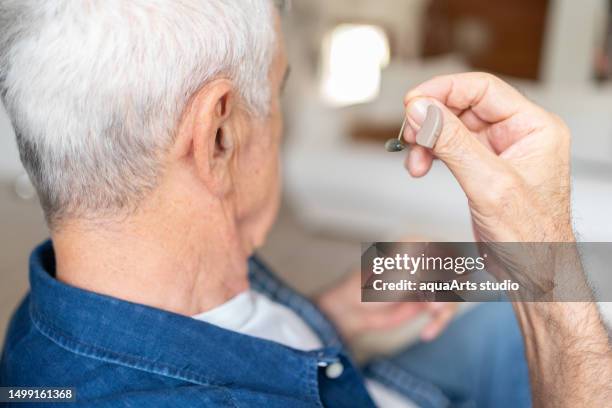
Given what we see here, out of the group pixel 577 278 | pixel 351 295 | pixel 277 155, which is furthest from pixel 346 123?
pixel 577 278

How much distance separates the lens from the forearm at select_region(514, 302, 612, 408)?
68 cm

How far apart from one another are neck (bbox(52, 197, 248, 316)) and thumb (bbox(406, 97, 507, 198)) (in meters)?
0.29

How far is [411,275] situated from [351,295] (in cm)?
36

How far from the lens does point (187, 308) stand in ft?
2.62

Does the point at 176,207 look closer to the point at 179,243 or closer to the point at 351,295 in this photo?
the point at 179,243

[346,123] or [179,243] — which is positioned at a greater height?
[179,243]

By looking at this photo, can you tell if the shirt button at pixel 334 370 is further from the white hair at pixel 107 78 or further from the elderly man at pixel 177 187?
the white hair at pixel 107 78

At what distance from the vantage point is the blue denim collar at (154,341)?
2.32 ft

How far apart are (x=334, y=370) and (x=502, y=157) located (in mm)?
353

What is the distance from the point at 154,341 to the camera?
0.71m

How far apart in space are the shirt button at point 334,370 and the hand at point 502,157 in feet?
0.83

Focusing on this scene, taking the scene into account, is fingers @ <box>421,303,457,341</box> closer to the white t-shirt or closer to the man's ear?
the white t-shirt

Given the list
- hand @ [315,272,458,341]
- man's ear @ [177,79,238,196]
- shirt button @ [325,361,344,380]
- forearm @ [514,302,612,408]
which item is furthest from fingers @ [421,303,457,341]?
man's ear @ [177,79,238,196]

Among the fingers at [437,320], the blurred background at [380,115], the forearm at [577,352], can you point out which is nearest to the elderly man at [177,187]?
the forearm at [577,352]
